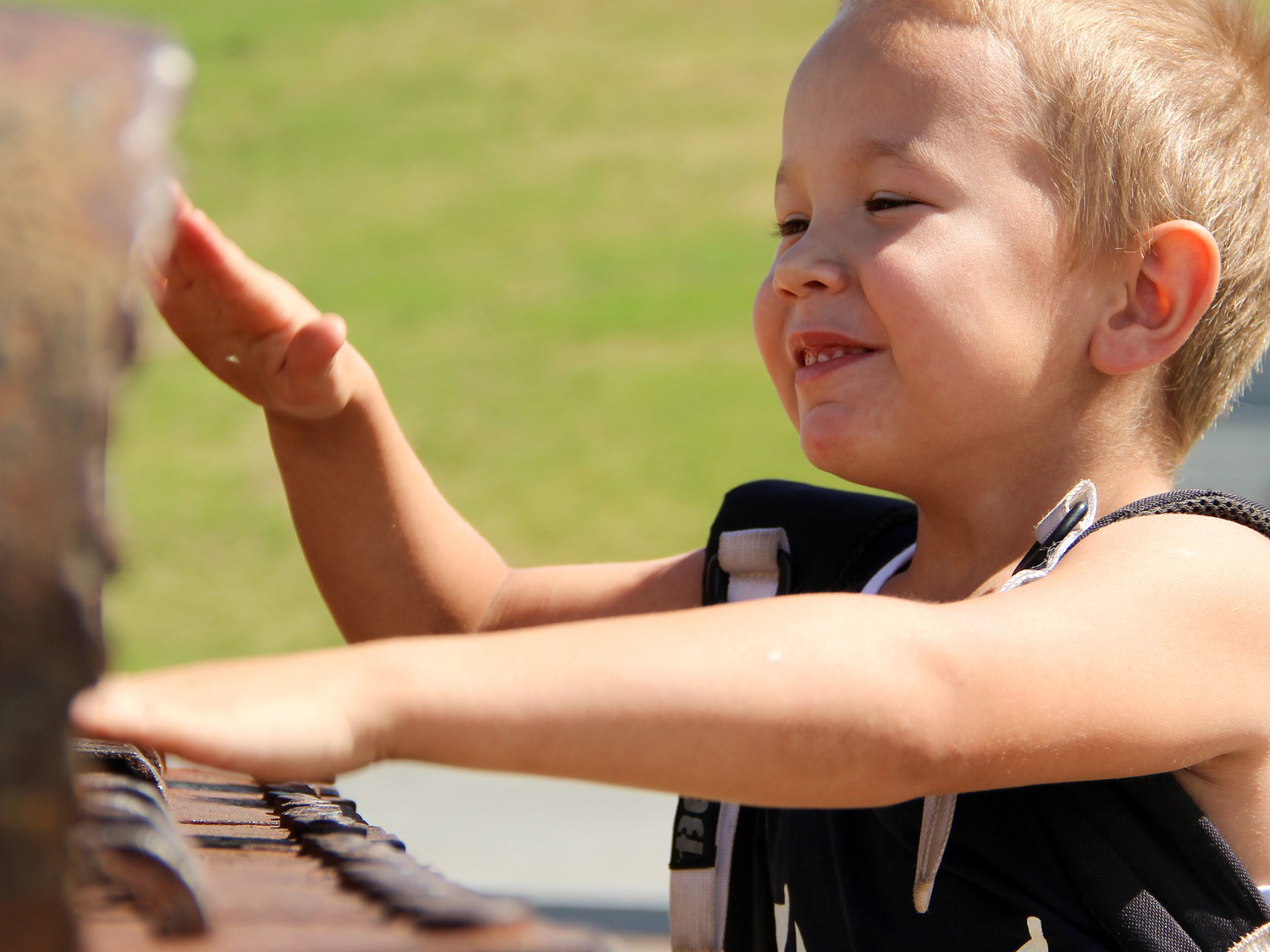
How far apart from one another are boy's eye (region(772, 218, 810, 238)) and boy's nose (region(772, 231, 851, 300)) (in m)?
0.07

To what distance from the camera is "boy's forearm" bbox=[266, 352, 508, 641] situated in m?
1.74

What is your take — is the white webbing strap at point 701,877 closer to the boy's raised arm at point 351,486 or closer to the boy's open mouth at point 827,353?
the boy's raised arm at point 351,486

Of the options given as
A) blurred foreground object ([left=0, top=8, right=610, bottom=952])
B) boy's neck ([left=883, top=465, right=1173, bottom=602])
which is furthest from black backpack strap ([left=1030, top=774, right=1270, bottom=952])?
blurred foreground object ([left=0, top=8, right=610, bottom=952])

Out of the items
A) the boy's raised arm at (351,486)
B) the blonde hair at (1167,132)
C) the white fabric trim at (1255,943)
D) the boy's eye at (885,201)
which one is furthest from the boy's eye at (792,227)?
the white fabric trim at (1255,943)

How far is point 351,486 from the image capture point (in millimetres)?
1761

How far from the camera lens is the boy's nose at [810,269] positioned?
144 centimetres

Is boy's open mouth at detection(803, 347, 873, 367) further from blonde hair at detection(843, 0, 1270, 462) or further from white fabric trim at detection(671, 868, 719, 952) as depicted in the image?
white fabric trim at detection(671, 868, 719, 952)

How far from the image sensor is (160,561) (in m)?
8.81

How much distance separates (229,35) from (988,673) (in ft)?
64.0

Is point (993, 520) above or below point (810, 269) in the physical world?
below

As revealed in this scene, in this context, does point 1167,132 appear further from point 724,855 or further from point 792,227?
point 724,855

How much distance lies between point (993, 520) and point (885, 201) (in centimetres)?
37

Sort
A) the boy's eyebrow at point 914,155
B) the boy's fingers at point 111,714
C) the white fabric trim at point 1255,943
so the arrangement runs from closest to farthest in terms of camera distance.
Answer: the boy's fingers at point 111,714
the white fabric trim at point 1255,943
the boy's eyebrow at point 914,155

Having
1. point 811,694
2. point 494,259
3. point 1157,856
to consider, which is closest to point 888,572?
point 1157,856
